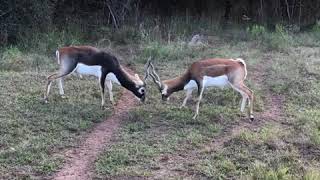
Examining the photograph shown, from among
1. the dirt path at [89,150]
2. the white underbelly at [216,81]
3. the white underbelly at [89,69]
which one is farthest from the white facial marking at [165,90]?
the white underbelly at [89,69]

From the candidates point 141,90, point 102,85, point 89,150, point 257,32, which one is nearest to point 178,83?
point 141,90

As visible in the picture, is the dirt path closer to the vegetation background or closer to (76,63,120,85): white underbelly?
the vegetation background

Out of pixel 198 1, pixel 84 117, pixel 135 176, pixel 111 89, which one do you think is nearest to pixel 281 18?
pixel 198 1

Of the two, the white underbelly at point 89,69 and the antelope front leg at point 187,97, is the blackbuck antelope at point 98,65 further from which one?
the antelope front leg at point 187,97

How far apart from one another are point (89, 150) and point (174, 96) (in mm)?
2623

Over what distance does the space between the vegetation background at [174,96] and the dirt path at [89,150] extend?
5.2 inches

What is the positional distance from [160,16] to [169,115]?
833 centimetres

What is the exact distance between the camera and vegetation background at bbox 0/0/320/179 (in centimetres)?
700

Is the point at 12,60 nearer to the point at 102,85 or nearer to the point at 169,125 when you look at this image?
the point at 102,85

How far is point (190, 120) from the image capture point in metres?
8.41

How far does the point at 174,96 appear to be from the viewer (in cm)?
962

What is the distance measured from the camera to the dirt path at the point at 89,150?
6.70m

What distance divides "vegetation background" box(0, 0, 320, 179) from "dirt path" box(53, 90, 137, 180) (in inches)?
5.2

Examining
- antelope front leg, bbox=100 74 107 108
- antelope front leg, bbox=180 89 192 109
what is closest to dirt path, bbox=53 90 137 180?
antelope front leg, bbox=100 74 107 108
